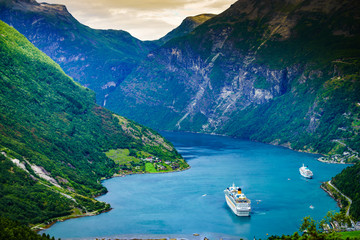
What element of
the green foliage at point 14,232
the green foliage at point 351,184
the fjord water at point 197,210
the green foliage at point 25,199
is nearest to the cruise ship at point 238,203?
the fjord water at point 197,210

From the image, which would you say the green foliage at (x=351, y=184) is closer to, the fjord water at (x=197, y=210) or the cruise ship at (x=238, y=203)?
the fjord water at (x=197, y=210)

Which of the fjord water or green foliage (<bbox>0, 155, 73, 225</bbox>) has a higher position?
green foliage (<bbox>0, 155, 73, 225</bbox>)

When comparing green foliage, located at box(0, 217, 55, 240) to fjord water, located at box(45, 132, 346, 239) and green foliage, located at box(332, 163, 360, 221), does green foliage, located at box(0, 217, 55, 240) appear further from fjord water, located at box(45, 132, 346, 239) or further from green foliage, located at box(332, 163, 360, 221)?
green foliage, located at box(332, 163, 360, 221)

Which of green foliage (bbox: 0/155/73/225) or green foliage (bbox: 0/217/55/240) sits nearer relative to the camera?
green foliage (bbox: 0/217/55/240)

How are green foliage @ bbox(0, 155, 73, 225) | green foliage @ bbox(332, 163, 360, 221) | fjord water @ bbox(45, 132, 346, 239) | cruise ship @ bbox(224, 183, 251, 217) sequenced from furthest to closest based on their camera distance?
cruise ship @ bbox(224, 183, 251, 217) < green foliage @ bbox(332, 163, 360, 221) < fjord water @ bbox(45, 132, 346, 239) < green foliage @ bbox(0, 155, 73, 225)

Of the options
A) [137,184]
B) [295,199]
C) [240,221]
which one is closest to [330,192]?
[295,199]

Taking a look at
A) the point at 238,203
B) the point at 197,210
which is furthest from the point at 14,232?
the point at 238,203

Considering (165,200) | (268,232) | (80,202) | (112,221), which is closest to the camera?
(268,232)

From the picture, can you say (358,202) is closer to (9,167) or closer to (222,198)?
(222,198)

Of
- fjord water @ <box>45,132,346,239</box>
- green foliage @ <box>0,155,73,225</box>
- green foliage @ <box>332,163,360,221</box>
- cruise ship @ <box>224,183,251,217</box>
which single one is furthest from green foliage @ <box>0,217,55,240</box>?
green foliage @ <box>332,163,360,221</box>
